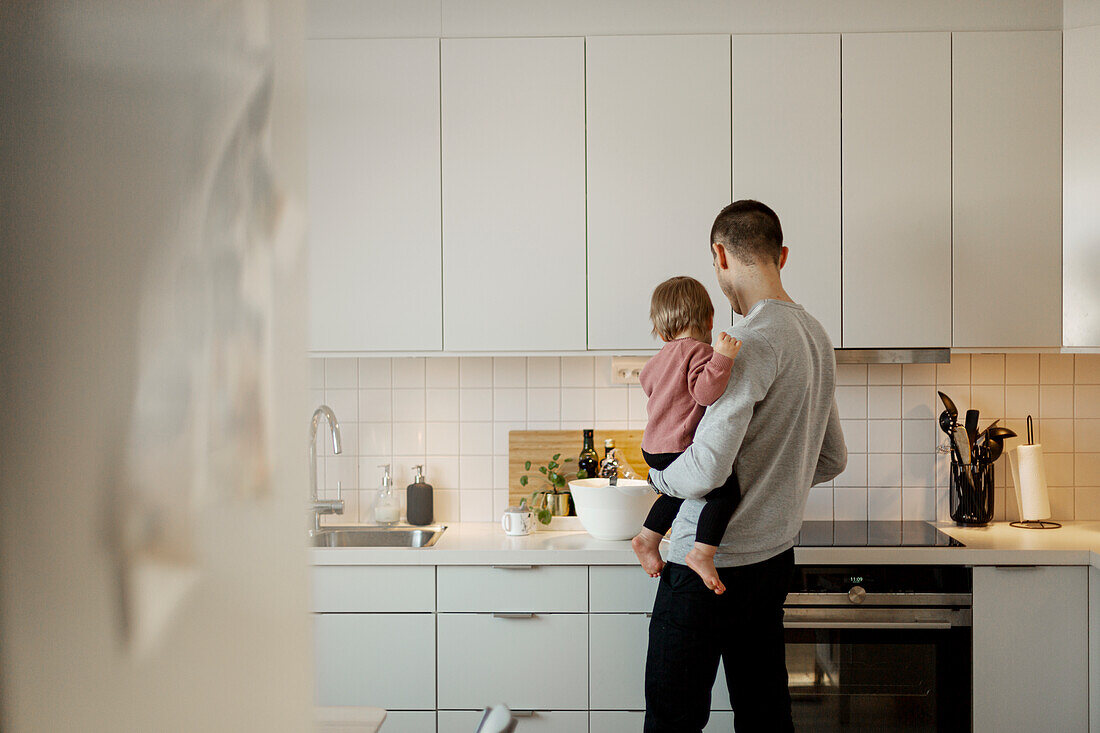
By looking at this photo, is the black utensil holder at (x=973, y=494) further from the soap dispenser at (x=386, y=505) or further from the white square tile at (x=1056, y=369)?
the soap dispenser at (x=386, y=505)

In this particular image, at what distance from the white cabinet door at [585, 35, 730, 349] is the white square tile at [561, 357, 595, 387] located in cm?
30

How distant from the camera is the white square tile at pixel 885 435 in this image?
2727 mm

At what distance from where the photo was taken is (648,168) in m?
2.45

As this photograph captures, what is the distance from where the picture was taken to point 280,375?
13cm

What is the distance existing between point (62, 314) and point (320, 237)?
2.53 metres

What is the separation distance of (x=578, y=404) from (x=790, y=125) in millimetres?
1165

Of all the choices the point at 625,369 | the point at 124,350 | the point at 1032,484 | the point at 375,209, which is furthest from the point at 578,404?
the point at 124,350

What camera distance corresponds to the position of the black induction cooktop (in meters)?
2.28

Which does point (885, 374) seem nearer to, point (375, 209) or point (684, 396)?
point (684, 396)

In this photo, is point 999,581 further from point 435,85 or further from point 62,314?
point 62,314

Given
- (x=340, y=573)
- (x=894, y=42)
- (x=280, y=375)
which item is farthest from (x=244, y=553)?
(x=894, y=42)

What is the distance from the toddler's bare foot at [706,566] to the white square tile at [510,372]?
1.21 metres

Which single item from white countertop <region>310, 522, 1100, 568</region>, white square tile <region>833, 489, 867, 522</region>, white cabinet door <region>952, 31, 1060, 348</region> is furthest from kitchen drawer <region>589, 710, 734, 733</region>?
white cabinet door <region>952, 31, 1060, 348</region>

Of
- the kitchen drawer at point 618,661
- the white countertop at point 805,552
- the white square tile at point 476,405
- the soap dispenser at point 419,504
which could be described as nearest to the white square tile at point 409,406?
the white square tile at point 476,405
